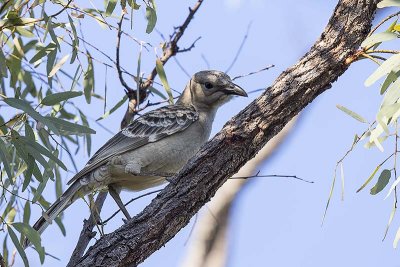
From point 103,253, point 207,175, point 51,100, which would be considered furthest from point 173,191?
point 51,100

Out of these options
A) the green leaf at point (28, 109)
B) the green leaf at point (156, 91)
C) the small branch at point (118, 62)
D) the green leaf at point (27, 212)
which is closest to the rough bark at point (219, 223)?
the green leaf at point (156, 91)

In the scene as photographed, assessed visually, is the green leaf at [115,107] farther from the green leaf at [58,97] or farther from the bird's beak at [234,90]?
the green leaf at [58,97]

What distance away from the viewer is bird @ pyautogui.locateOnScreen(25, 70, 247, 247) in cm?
524

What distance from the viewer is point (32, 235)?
3.94 m

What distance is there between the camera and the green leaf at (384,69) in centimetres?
315

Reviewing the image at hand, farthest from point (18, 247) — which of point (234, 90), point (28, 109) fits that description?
point (234, 90)

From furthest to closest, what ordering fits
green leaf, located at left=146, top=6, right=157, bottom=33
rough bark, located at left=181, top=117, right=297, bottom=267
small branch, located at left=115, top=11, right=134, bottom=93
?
1. rough bark, located at left=181, top=117, right=297, bottom=267
2. small branch, located at left=115, top=11, right=134, bottom=93
3. green leaf, located at left=146, top=6, right=157, bottom=33

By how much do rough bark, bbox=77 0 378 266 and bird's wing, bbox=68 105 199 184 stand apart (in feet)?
4.91

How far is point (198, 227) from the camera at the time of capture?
5.57m

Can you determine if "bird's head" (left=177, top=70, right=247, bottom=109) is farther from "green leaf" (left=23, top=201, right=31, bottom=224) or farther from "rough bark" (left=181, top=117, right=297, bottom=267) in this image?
"green leaf" (left=23, top=201, right=31, bottom=224)

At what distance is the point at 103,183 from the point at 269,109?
1.91 meters

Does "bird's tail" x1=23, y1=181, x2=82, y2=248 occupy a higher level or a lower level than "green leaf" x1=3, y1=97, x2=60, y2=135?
higher

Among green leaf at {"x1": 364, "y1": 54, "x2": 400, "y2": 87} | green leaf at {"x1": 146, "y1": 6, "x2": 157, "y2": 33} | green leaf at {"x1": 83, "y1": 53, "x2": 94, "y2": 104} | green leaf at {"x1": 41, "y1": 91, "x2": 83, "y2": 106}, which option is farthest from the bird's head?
green leaf at {"x1": 364, "y1": 54, "x2": 400, "y2": 87}

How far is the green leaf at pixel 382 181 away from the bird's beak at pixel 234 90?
208 centimetres
